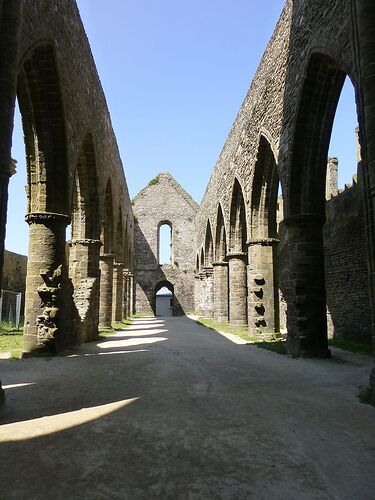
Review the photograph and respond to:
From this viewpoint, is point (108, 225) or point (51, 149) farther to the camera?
point (108, 225)

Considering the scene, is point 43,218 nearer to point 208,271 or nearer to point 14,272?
point 14,272

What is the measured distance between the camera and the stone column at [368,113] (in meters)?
3.77

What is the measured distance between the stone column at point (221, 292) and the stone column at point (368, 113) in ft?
40.3

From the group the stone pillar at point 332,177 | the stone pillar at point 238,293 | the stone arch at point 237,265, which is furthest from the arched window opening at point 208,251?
the stone pillar at point 238,293

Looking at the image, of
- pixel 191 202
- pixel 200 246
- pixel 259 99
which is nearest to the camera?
pixel 259 99

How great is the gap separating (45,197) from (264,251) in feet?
18.0

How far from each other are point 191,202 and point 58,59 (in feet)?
71.6

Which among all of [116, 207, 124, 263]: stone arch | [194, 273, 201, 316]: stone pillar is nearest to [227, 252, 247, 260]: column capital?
[116, 207, 124, 263]: stone arch

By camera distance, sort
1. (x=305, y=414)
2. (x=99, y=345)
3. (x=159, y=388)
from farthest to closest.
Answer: (x=99, y=345)
(x=159, y=388)
(x=305, y=414)

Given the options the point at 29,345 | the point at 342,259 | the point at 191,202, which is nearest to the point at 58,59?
the point at 29,345

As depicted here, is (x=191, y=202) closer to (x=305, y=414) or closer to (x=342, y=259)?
(x=342, y=259)

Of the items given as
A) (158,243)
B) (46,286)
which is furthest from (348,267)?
(158,243)

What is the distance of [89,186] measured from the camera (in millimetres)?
10570

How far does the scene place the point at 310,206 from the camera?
725 centimetres
